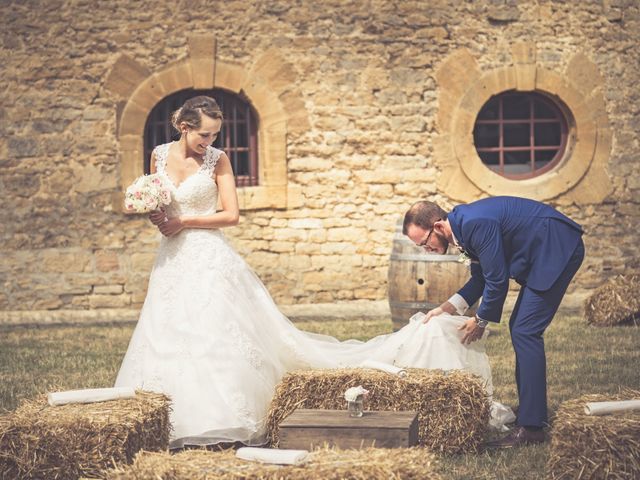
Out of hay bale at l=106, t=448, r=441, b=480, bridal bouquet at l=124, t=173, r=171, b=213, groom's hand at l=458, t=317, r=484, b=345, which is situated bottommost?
hay bale at l=106, t=448, r=441, b=480

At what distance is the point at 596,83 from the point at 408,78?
227cm

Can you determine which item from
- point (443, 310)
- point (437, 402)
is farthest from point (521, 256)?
point (437, 402)

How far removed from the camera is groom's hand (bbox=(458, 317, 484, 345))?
5.83m

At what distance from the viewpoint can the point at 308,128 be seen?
40.4ft

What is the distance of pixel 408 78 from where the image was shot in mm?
12414

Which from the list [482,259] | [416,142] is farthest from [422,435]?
[416,142]

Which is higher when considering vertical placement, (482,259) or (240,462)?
(482,259)

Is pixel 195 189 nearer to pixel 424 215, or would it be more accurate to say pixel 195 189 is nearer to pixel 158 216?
pixel 158 216

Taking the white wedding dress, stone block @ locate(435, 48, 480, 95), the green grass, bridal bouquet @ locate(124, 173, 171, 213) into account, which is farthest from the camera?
stone block @ locate(435, 48, 480, 95)

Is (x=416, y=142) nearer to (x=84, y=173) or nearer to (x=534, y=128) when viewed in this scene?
(x=534, y=128)

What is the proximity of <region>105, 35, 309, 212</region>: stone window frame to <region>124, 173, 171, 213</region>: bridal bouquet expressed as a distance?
5.99 meters

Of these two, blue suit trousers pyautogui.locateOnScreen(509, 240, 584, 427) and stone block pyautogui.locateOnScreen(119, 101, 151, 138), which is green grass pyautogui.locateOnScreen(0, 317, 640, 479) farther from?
stone block pyautogui.locateOnScreen(119, 101, 151, 138)

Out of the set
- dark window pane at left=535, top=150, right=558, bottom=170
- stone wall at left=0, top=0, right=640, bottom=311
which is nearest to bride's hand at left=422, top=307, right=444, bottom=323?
stone wall at left=0, top=0, right=640, bottom=311

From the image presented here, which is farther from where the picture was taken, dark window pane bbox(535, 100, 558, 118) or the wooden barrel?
dark window pane bbox(535, 100, 558, 118)
